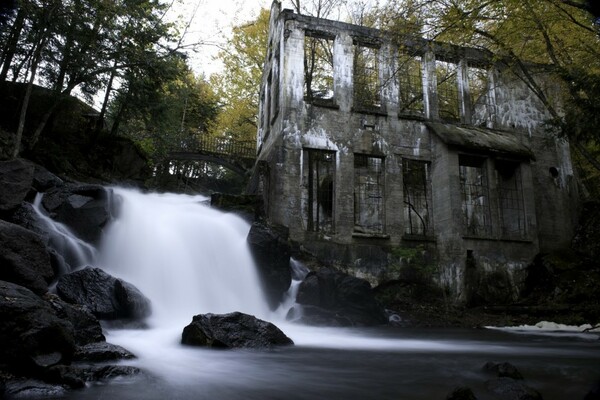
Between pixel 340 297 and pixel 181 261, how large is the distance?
Result: 426cm

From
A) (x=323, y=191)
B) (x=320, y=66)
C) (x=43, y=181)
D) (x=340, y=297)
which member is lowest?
(x=340, y=297)

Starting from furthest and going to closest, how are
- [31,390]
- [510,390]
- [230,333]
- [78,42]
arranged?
[78,42], [230,333], [510,390], [31,390]

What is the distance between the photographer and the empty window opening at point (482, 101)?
691 inches

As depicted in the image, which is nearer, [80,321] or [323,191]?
[80,321]

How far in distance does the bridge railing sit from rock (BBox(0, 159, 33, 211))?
16319 mm

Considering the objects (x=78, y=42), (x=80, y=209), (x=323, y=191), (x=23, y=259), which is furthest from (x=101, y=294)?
(x=323, y=191)

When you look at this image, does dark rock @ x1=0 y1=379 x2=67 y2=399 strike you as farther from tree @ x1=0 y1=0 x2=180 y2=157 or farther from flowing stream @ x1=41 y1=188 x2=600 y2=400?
tree @ x1=0 y1=0 x2=180 y2=157

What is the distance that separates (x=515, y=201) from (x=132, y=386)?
1519 cm

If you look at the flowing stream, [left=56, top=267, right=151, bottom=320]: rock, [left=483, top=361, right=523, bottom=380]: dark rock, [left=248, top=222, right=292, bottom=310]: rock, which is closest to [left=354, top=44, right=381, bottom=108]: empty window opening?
[left=248, top=222, right=292, bottom=310]: rock

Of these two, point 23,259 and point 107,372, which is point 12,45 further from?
point 107,372

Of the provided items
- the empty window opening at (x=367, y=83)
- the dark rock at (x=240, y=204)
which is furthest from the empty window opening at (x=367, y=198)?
the dark rock at (x=240, y=204)

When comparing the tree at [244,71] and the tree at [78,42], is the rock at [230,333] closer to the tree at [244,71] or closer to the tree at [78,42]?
the tree at [78,42]

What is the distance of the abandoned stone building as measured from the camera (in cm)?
1439

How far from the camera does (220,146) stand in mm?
27109
